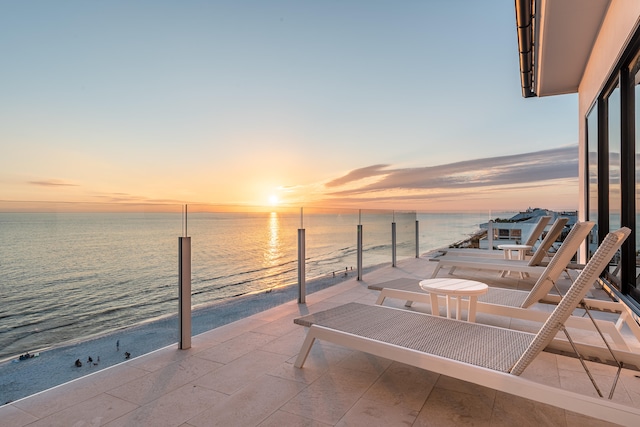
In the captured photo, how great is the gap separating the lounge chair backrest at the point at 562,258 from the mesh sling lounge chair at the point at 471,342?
0.81 metres

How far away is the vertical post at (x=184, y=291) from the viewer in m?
2.78

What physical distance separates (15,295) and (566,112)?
11.1 m

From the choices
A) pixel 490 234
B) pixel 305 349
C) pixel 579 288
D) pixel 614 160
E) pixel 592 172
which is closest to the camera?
pixel 579 288

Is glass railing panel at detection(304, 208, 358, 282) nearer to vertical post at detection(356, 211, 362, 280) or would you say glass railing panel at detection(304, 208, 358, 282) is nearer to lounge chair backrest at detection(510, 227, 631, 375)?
vertical post at detection(356, 211, 362, 280)

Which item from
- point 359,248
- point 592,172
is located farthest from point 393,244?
point 592,172

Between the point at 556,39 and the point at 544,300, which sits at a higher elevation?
the point at 556,39

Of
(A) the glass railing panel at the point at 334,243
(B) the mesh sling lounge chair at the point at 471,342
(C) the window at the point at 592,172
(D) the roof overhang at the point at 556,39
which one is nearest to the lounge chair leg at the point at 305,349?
(B) the mesh sling lounge chair at the point at 471,342

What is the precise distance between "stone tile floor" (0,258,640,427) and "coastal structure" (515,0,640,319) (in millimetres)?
1535

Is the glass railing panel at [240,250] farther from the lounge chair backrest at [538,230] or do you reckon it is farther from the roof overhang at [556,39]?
the lounge chair backrest at [538,230]

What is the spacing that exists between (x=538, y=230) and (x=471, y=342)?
17.6 ft

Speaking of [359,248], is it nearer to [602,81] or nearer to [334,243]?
[334,243]

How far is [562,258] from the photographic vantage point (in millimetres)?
2598

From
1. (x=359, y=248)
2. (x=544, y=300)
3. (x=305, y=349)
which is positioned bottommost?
(x=305, y=349)

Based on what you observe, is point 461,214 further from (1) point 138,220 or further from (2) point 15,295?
(2) point 15,295
